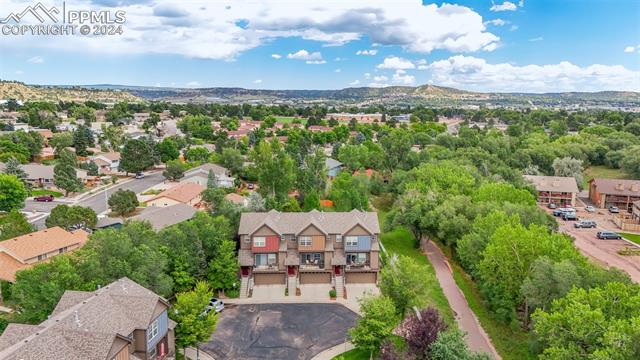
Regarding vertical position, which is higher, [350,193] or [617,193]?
[350,193]

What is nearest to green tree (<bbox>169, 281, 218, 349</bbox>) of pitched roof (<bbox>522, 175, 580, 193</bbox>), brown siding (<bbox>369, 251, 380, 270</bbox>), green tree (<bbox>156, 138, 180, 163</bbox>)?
brown siding (<bbox>369, 251, 380, 270</bbox>)

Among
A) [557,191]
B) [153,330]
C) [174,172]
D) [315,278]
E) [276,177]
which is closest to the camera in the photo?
[153,330]

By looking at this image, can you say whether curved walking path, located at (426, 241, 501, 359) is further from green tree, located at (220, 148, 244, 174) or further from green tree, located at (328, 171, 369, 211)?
green tree, located at (220, 148, 244, 174)

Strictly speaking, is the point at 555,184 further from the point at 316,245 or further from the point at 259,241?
the point at 259,241

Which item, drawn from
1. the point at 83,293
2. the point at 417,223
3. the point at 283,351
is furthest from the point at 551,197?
the point at 83,293

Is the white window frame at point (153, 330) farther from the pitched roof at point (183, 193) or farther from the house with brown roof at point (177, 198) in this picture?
the pitched roof at point (183, 193)

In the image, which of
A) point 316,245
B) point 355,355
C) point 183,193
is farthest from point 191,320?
point 183,193
